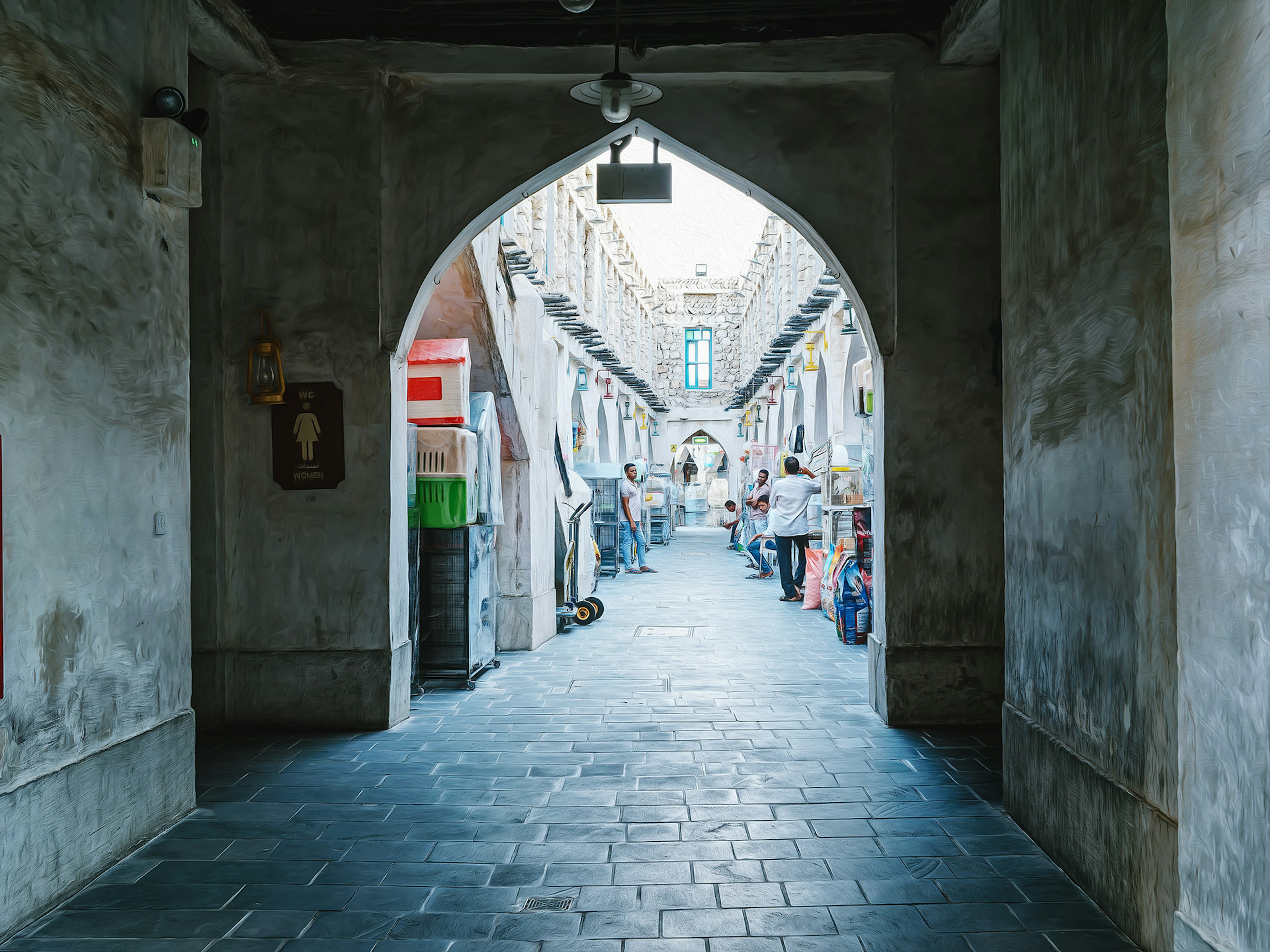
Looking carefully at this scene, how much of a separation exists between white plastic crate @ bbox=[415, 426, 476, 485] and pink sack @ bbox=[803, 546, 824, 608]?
5.43 meters

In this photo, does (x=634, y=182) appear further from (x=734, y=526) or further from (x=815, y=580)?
(x=734, y=526)

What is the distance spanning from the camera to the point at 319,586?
5215mm

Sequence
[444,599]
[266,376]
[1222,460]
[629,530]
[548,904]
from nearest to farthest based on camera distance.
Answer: [1222,460], [548,904], [266,376], [444,599], [629,530]

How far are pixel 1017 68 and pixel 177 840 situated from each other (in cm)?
463

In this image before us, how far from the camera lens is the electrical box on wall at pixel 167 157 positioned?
3662mm

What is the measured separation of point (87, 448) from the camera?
3.29 m

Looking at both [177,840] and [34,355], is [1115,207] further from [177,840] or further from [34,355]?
[177,840]

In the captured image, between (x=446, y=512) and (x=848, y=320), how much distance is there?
27.7 feet

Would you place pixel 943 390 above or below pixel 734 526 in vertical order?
above

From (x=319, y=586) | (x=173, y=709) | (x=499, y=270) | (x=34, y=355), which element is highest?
(x=499, y=270)

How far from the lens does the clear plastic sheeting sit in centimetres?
651

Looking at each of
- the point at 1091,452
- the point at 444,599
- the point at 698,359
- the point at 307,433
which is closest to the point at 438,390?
the point at 307,433

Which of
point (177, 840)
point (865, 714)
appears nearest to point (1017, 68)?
point (865, 714)

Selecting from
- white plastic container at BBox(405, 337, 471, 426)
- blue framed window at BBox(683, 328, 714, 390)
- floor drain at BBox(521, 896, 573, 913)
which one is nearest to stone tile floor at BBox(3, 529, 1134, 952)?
floor drain at BBox(521, 896, 573, 913)
